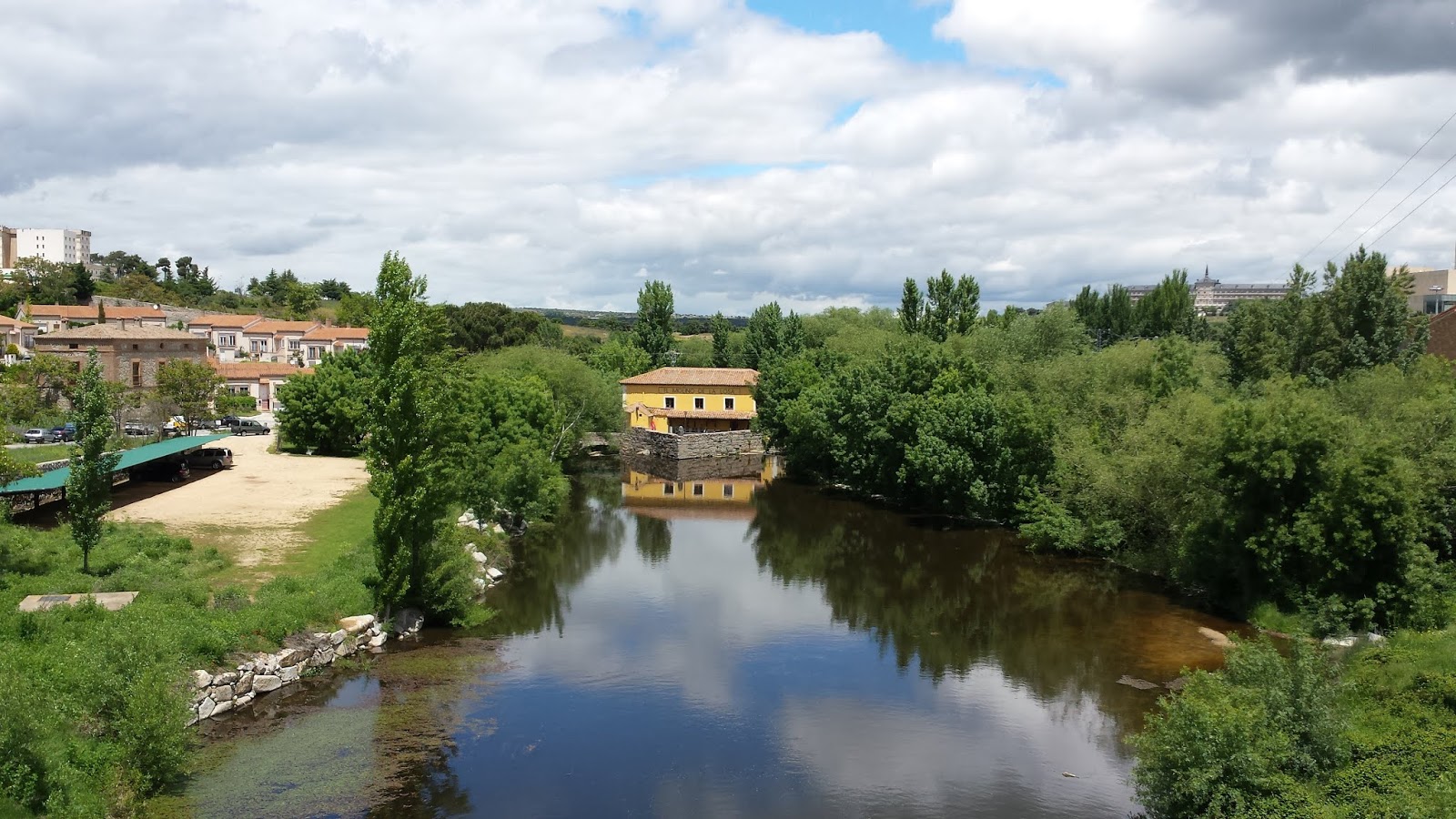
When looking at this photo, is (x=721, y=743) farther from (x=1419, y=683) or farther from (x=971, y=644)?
(x=1419, y=683)

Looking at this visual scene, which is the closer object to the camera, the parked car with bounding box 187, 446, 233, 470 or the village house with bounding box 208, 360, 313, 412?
the parked car with bounding box 187, 446, 233, 470

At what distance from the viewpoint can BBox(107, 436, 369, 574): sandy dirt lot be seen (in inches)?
1117

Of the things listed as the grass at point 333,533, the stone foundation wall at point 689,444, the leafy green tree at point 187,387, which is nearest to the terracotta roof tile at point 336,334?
the leafy green tree at point 187,387

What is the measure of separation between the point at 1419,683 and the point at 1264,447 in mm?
8743

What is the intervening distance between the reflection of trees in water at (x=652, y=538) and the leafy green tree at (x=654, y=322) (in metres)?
41.9

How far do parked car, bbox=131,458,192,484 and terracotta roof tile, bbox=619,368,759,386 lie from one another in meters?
30.6

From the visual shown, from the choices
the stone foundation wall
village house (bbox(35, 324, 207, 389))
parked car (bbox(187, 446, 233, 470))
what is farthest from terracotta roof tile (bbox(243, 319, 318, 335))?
parked car (bbox(187, 446, 233, 470))

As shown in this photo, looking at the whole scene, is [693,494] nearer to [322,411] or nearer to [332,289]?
[322,411]

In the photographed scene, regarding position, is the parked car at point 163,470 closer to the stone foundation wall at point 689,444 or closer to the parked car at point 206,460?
the parked car at point 206,460

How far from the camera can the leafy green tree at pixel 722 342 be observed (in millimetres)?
85188

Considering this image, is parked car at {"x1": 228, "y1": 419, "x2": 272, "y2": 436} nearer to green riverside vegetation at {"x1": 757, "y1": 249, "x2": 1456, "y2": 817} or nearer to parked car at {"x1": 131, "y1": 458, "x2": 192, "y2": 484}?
→ parked car at {"x1": 131, "y1": 458, "x2": 192, "y2": 484}

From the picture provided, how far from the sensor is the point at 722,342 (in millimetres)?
87062

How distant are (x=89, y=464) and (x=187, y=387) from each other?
108ft

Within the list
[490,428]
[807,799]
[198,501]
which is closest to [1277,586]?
[807,799]
